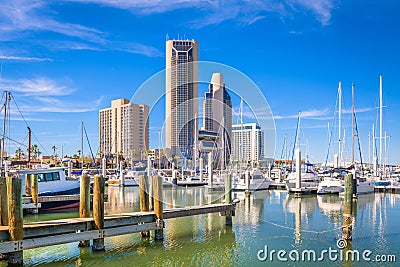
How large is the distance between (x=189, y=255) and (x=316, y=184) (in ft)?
135

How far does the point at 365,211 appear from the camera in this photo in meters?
35.5

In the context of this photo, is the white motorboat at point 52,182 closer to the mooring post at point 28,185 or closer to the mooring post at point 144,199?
the mooring post at point 28,185

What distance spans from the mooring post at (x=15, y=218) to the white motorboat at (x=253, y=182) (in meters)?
40.9

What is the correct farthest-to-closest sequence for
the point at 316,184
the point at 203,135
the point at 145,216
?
1. the point at 316,184
2. the point at 203,135
3. the point at 145,216

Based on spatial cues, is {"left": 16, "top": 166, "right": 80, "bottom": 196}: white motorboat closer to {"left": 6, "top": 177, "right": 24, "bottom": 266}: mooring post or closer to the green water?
the green water

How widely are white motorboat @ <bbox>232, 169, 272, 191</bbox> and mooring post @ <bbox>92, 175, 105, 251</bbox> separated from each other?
3758 centimetres

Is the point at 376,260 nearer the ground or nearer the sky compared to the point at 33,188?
nearer the ground

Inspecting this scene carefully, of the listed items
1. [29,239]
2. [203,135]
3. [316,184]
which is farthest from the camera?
[316,184]

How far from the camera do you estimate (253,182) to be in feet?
193

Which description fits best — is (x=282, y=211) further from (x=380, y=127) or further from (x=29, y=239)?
(x=380, y=127)

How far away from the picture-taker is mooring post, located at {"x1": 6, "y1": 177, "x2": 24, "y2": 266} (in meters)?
14.4

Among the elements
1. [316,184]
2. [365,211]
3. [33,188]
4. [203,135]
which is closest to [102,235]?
[33,188]

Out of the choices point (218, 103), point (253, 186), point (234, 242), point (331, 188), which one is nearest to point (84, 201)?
point (234, 242)

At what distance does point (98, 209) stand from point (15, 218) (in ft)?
11.7
